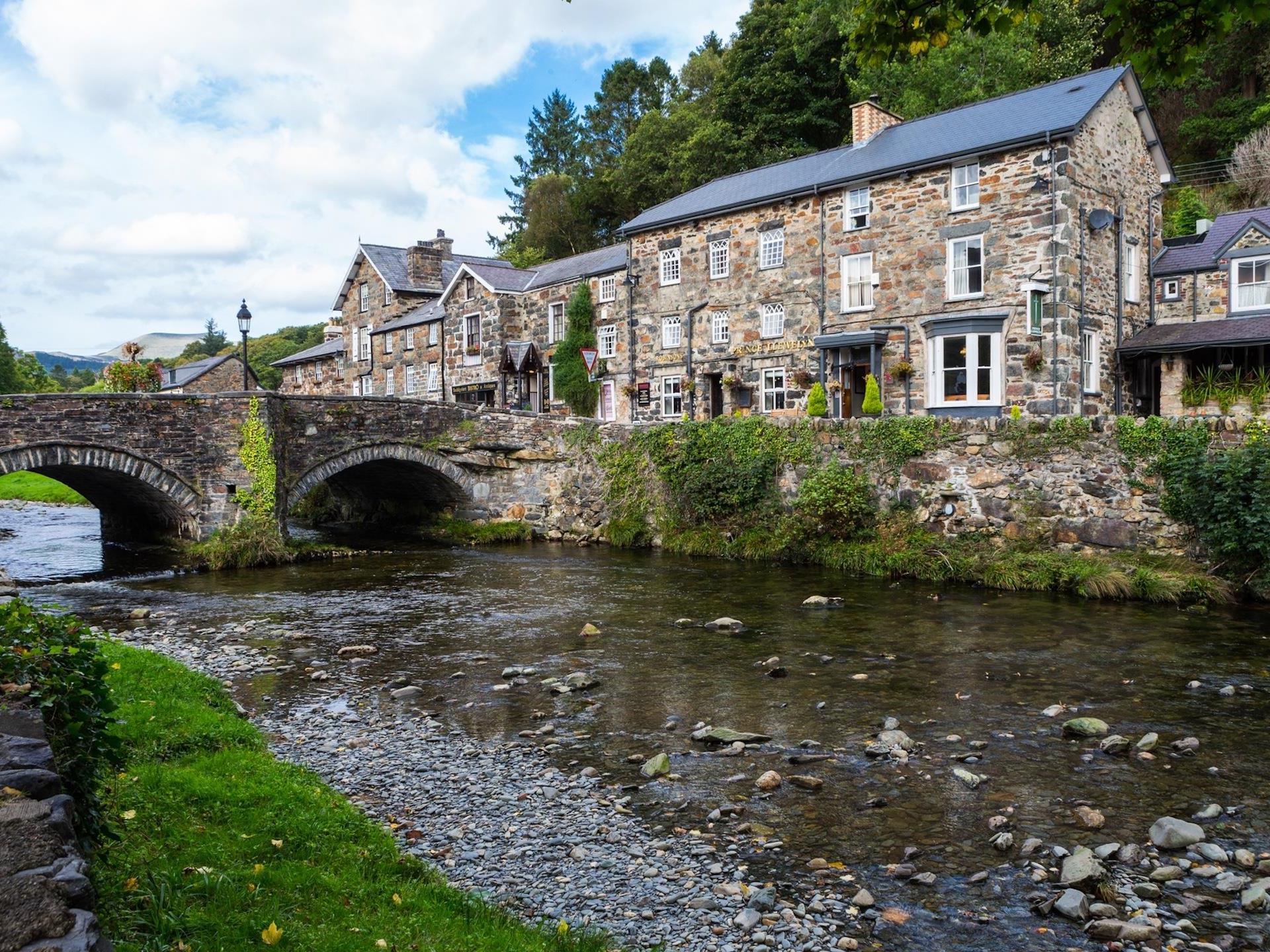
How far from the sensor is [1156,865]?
7.11 meters

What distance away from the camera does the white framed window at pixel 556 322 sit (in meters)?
40.6

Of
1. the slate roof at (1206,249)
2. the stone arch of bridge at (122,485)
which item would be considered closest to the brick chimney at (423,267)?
the stone arch of bridge at (122,485)

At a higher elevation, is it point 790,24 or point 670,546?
point 790,24

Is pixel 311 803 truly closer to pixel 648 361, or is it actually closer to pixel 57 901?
pixel 57 901

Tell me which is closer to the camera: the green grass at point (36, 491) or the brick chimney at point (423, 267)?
the green grass at point (36, 491)

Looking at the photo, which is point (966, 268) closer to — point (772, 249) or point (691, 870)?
point (772, 249)

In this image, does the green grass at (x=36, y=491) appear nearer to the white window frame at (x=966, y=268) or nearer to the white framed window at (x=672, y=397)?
the white framed window at (x=672, y=397)

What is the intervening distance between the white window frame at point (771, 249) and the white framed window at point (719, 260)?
1370 mm

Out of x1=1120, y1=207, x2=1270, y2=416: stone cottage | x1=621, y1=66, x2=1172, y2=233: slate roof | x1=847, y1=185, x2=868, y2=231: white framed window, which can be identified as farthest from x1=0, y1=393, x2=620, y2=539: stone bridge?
x1=1120, y1=207, x2=1270, y2=416: stone cottage

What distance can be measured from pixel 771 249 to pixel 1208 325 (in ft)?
44.6

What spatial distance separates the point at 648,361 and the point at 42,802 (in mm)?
33236

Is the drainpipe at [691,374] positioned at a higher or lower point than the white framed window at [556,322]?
lower

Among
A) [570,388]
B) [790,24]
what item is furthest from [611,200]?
[570,388]

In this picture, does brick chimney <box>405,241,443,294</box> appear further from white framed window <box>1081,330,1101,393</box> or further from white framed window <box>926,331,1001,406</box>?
white framed window <box>1081,330,1101,393</box>
